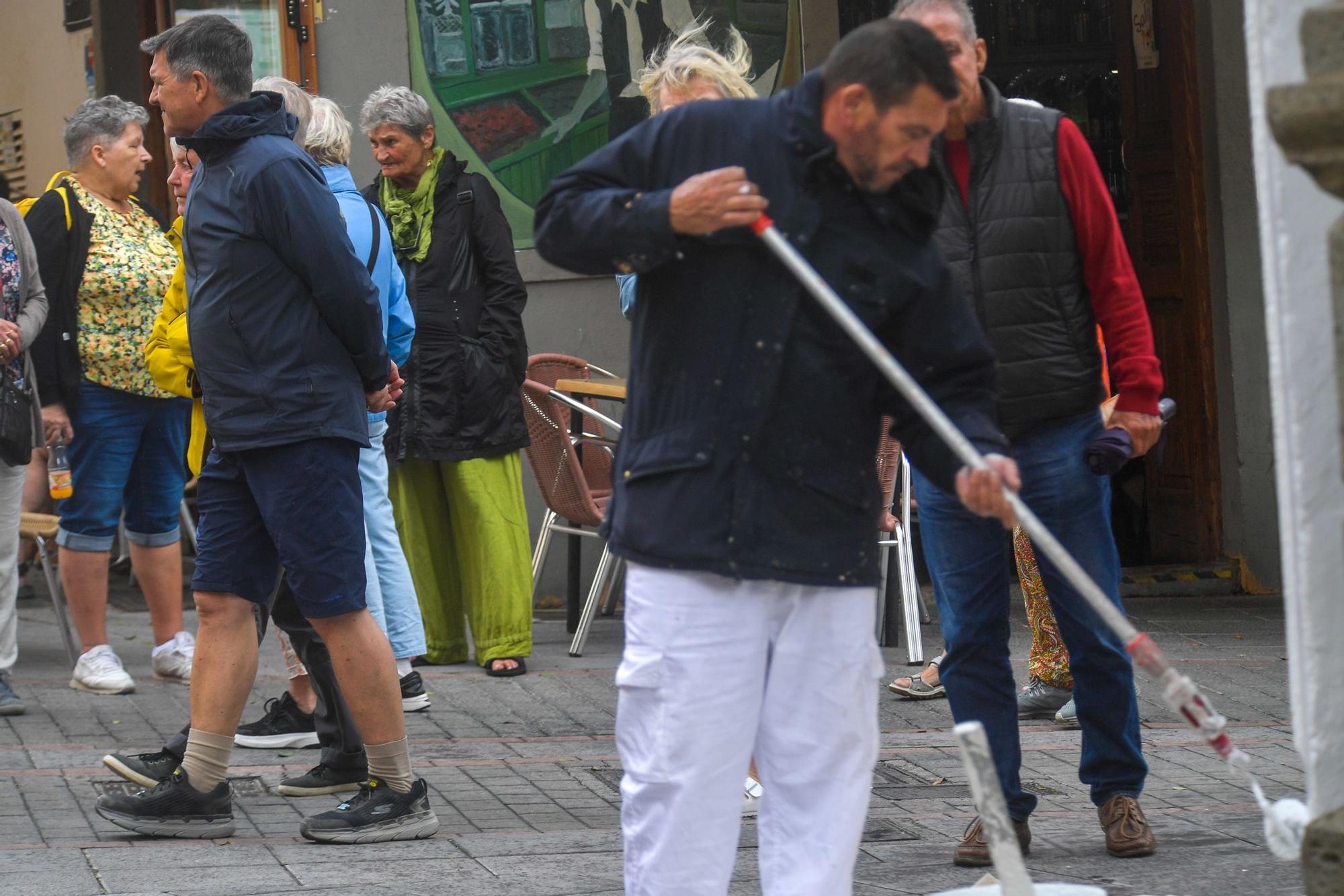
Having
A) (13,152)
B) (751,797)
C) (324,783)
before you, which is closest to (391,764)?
(324,783)

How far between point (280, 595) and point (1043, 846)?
7.35 feet

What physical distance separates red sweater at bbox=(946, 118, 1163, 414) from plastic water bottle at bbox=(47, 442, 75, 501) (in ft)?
12.4

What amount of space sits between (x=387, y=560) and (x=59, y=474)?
1.36 m

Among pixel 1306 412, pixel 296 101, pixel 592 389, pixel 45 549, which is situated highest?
pixel 296 101

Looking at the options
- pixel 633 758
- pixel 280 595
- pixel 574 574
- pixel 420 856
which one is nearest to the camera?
pixel 633 758

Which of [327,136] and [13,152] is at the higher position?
[13,152]

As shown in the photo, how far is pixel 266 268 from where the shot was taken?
4703 millimetres

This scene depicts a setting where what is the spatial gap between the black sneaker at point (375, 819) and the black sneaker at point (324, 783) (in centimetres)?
43

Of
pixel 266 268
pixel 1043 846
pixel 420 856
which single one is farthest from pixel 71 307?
pixel 1043 846

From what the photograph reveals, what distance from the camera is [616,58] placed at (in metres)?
8.77

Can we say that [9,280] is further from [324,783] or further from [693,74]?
[693,74]

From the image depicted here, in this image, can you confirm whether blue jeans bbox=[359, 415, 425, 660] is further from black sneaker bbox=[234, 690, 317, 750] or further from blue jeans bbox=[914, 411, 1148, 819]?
blue jeans bbox=[914, 411, 1148, 819]

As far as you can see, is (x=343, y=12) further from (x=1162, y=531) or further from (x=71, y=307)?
(x=1162, y=531)

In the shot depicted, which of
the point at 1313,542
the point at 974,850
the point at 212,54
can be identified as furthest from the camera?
the point at 212,54
